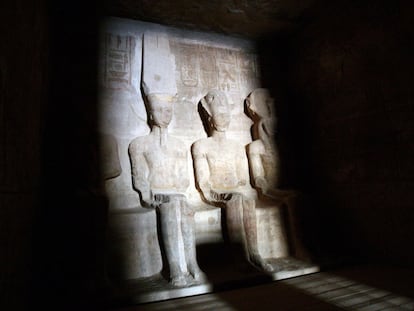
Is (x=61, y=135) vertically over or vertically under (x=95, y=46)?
under

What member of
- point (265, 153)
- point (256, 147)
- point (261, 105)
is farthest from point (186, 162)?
point (261, 105)

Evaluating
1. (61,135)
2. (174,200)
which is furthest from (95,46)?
(174,200)

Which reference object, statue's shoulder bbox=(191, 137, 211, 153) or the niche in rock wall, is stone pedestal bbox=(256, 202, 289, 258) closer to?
the niche in rock wall

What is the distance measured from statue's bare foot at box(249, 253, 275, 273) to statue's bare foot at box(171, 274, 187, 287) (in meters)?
0.79

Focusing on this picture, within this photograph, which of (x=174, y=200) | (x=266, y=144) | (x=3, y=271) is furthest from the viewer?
(x=266, y=144)

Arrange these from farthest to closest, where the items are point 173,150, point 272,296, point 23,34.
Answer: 1. point 173,150
2. point 272,296
3. point 23,34

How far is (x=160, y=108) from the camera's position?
353cm

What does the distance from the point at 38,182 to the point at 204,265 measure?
188 centimetres

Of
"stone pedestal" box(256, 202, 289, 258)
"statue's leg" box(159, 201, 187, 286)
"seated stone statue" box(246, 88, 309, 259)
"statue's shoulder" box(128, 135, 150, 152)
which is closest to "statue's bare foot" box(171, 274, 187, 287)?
"statue's leg" box(159, 201, 187, 286)

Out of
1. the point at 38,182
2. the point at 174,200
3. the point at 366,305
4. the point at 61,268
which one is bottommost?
the point at 366,305

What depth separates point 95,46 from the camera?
12.1 feet

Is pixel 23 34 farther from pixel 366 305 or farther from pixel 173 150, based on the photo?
pixel 366 305

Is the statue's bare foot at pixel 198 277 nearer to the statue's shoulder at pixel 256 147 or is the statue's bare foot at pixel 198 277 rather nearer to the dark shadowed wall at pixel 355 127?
the dark shadowed wall at pixel 355 127

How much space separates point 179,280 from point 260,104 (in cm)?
268
